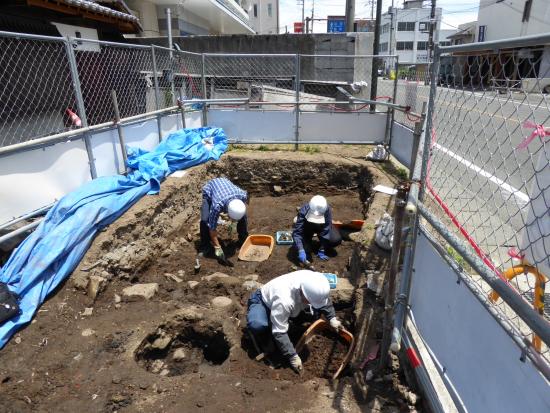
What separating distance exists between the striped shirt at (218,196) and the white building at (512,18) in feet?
81.0

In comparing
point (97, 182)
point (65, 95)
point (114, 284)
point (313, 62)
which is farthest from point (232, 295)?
point (313, 62)

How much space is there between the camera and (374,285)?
3.93 meters

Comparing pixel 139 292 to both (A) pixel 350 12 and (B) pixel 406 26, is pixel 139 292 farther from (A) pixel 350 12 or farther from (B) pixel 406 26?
(B) pixel 406 26

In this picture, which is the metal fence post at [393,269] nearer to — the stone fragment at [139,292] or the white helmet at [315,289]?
the white helmet at [315,289]

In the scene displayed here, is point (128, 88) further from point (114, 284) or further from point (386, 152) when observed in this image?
point (386, 152)

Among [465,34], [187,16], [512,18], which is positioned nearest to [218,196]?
[187,16]

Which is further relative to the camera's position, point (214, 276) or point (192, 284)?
point (214, 276)

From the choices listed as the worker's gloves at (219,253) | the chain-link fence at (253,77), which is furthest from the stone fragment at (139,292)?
the chain-link fence at (253,77)

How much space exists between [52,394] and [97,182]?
2904 mm

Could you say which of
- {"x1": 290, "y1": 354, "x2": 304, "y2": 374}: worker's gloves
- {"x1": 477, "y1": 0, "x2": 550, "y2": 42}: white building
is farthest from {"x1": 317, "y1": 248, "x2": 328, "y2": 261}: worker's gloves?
{"x1": 477, "y1": 0, "x2": 550, "y2": 42}: white building

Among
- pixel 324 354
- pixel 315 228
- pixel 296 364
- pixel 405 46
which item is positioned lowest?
pixel 324 354

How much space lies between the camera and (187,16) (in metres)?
19.6

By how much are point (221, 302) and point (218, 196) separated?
171 centimetres

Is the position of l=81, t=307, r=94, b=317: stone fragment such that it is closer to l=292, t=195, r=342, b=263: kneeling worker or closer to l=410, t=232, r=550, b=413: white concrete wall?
l=292, t=195, r=342, b=263: kneeling worker
